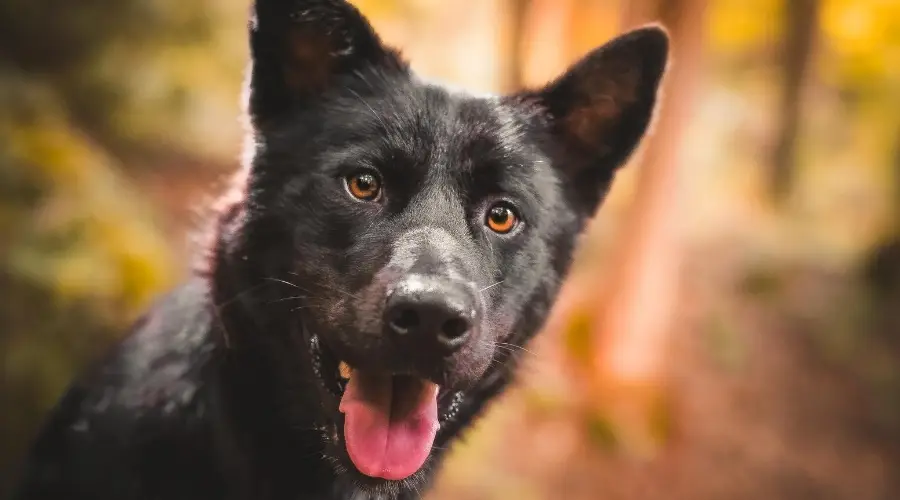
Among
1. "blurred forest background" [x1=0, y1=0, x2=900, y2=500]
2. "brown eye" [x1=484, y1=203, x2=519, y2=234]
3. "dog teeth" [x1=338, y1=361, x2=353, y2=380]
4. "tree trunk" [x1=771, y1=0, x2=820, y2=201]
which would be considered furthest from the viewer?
"tree trunk" [x1=771, y1=0, x2=820, y2=201]

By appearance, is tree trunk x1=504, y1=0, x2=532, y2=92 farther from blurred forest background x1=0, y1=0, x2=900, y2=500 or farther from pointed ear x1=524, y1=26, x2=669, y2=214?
pointed ear x1=524, y1=26, x2=669, y2=214

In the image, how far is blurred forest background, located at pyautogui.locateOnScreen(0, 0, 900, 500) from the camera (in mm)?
3102

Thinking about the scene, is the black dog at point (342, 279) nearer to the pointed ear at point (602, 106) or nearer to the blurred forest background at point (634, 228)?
the pointed ear at point (602, 106)

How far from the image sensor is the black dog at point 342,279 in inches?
65.7

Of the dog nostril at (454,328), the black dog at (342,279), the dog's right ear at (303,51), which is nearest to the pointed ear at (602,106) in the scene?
the black dog at (342,279)

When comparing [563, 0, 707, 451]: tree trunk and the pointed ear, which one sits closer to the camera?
the pointed ear

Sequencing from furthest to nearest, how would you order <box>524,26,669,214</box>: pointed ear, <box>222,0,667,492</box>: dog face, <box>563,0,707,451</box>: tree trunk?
1. <box>563,0,707,451</box>: tree trunk
2. <box>524,26,669,214</box>: pointed ear
3. <box>222,0,667,492</box>: dog face

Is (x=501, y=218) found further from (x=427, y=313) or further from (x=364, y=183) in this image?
(x=427, y=313)

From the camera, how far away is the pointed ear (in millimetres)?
2020

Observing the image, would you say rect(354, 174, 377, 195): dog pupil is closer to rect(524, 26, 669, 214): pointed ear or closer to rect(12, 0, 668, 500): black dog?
rect(12, 0, 668, 500): black dog

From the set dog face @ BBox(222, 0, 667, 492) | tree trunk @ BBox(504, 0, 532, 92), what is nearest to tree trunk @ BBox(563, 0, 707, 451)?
tree trunk @ BBox(504, 0, 532, 92)

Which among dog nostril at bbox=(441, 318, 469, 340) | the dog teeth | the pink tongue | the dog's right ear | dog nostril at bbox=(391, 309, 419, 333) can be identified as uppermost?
the dog's right ear

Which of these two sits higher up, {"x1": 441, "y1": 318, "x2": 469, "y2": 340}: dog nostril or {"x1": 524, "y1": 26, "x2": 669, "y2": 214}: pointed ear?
{"x1": 524, "y1": 26, "x2": 669, "y2": 214}: pointed ear

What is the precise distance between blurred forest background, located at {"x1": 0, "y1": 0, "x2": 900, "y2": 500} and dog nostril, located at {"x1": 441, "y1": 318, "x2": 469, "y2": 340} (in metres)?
0.80
